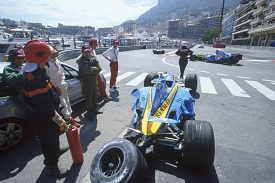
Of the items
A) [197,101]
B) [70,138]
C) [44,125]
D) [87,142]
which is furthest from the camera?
[197,101]

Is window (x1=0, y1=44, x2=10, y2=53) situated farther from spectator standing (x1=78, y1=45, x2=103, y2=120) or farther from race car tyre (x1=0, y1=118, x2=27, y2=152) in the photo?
race car tyre (x1=0, y1=118, x2=27, y2=152)

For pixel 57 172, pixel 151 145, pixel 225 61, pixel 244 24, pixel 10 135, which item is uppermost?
pixel 244 24

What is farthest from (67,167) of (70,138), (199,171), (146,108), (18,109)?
(199,171)

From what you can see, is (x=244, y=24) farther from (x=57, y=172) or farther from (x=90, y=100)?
(x=57, y=172)

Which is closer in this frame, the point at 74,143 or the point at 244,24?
the point at 74,143

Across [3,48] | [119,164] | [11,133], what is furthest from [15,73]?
[3,48]

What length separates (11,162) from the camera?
9.04ft

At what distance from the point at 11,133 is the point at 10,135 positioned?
0.13 feet

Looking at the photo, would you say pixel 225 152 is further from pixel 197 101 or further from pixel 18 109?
pixel 18 109

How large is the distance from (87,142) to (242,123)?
4100 millimetres

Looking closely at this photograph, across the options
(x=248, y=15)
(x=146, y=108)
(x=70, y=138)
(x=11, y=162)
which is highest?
(x=248, y=15)

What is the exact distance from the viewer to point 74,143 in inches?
101

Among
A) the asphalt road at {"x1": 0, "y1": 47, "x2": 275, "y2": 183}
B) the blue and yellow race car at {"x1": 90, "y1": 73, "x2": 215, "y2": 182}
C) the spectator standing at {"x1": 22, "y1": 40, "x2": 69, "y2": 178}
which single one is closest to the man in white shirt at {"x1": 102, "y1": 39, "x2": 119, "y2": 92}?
the asphalt road at {"x1": 0, "y1": 47, "x2": 275, "y2": 183}

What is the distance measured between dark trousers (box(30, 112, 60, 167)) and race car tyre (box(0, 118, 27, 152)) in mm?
1146
